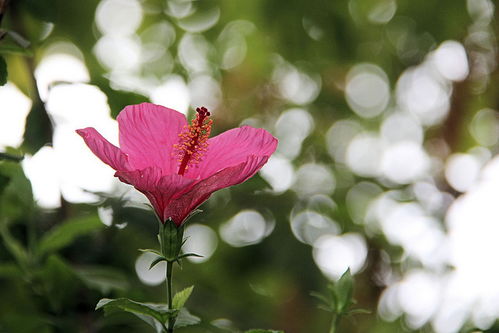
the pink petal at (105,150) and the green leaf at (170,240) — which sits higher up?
the pink petal at (105,150)

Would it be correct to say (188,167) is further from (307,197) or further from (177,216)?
(307,197)

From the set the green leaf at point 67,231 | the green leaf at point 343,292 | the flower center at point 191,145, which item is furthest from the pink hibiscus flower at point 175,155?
the green leaf at point 67,231

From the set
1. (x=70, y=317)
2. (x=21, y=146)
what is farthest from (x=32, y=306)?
(x=21, y=146)

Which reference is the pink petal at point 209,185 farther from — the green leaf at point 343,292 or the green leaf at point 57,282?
the green leaf at point 57,282

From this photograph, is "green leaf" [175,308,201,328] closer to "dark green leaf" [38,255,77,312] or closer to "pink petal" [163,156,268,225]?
"pink petal" [163,156,268,225]

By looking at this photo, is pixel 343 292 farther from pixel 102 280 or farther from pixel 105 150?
pixel 102 280

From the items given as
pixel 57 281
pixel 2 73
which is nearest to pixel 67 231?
pixel 57 281

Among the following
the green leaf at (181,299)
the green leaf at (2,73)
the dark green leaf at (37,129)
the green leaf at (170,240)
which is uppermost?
the green leaf at (2,73)
